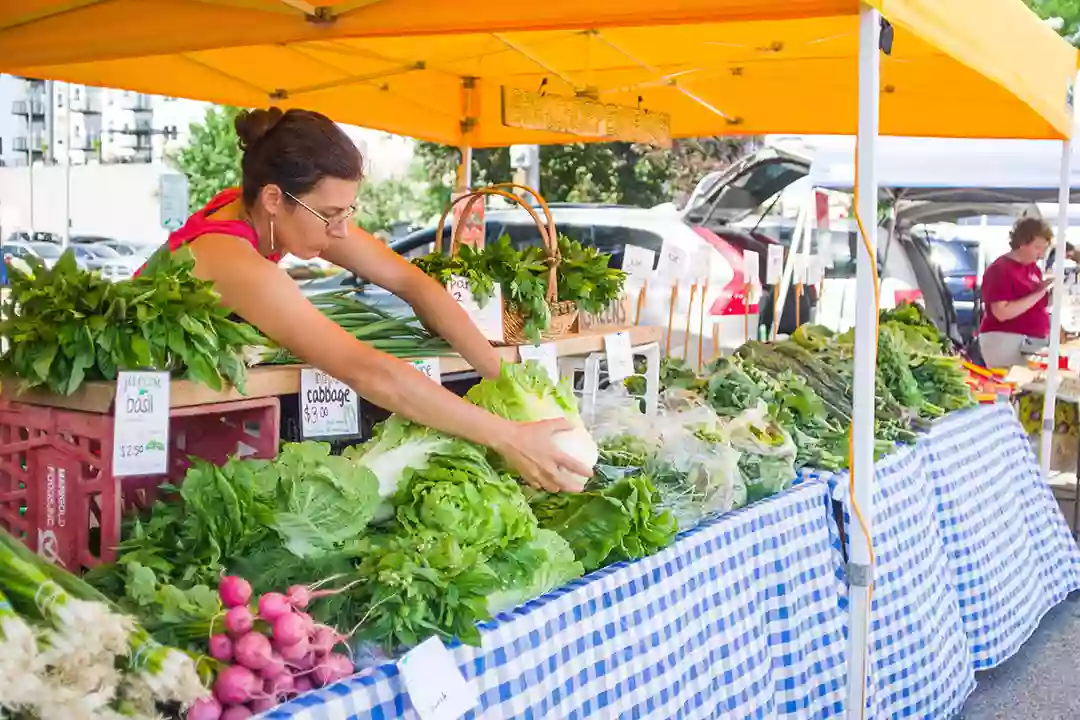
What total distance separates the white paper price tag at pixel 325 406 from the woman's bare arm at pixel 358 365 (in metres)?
0.21

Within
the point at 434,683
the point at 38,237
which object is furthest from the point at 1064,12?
the point at 434,683

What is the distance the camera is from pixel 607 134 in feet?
19.1

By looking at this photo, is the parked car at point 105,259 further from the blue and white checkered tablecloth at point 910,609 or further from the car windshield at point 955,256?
the blue and white checkered tablecloth at point 910,609

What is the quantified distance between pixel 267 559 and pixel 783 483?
6.08 ft

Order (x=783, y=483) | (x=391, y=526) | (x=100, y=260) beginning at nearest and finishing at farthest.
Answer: (x=391, y=526) → (x=783, y=483) → (x=100, y=260)

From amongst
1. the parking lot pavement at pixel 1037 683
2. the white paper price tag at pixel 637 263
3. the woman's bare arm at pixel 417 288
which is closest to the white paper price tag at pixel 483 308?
the woman's bare arm at pixel 417 288

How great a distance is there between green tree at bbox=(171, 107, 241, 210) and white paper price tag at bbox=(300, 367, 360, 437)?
847 inches

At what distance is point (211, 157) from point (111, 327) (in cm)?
2252

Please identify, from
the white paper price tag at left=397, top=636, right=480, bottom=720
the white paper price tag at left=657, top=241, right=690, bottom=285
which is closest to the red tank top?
the white paper price tag at left=397, top=636, right=480, bottom=720

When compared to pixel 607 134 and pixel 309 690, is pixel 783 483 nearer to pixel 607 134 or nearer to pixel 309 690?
pixel 309 690

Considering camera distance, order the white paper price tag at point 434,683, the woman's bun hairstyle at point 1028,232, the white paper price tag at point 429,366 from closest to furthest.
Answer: the white paper price tag at point 434,683 → the white paper price tag at point 429,366 → the woman's bun hairstyle at point 1028,232

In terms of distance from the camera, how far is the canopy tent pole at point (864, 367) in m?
2.91

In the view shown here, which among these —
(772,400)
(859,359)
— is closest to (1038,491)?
(772,400)

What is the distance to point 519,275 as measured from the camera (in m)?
3.79
